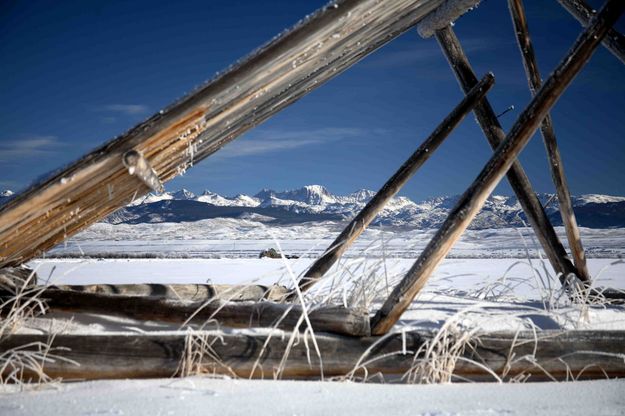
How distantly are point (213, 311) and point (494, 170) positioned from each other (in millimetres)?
1454

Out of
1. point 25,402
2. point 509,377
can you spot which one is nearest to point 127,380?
point 25,402

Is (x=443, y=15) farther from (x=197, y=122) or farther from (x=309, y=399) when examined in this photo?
(x=309, y=399)

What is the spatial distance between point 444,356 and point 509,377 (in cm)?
36

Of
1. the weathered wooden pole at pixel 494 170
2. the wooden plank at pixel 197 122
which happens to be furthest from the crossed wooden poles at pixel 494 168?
the wooden plank at pixel 197 122

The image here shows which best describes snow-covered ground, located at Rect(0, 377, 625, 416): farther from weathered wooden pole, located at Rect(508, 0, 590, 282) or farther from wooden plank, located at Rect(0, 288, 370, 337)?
weathered wooden pole, located at Rect(508, 0, 590, 282)

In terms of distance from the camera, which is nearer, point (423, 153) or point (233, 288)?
point (233, 288)

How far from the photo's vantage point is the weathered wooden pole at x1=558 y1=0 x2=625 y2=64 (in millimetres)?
3172

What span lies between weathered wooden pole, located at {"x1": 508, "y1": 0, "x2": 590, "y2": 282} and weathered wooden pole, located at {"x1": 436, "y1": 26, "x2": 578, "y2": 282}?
0.09 m

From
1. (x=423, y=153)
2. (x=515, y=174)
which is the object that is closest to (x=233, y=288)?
(x=423, y=153)

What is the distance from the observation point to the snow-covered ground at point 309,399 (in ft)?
4.60

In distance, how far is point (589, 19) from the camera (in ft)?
10.3

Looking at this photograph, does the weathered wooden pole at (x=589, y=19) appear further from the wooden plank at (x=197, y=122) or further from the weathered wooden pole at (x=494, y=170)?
the wooden plank at (x=197, y=122)

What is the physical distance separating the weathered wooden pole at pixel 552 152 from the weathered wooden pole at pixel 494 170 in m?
0.91

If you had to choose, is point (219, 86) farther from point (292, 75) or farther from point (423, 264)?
point (423, 264)
